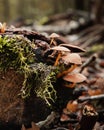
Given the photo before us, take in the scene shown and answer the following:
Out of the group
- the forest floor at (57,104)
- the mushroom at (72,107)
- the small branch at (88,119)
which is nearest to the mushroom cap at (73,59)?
the forest floor at (57,104)

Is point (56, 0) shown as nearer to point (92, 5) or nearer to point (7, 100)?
point (92, 5)

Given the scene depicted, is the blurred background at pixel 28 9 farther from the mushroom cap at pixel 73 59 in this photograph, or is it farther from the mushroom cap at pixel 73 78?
the mushroom cap at pixel 73 59

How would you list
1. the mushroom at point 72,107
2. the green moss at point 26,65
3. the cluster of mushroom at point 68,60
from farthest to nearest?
the mushroom at point 72,107
the cluster of mushroom at point 68,60
the green moss at point 26,65

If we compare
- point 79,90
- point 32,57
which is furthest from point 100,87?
point 32,57

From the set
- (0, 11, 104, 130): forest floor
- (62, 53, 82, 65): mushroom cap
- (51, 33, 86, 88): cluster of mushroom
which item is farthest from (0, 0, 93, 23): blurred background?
(62, 53, 82, 65): mushroom cap

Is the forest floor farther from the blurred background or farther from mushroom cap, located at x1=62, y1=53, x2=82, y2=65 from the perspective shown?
the blurred background

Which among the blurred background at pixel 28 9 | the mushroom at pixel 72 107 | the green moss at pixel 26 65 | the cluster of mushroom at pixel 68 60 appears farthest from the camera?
the blurred background at pixel 28 9

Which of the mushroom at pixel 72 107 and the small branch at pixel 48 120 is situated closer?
the small branch at pixel 48 120

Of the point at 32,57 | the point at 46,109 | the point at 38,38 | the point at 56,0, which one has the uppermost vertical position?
the point at 56,0
